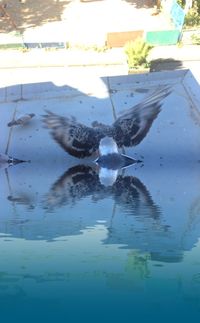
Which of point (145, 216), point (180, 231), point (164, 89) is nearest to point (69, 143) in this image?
point (164, 89)

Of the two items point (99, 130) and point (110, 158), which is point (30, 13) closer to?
point (99, 130)

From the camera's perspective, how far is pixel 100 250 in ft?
20.5

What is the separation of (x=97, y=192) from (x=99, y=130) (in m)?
3.16

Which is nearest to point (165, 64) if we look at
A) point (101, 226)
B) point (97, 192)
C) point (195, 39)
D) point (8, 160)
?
point (195, 39)

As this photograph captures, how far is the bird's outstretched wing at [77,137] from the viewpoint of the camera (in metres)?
11.8

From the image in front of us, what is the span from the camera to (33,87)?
1334cm

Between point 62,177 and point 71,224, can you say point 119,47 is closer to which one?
point 62,177

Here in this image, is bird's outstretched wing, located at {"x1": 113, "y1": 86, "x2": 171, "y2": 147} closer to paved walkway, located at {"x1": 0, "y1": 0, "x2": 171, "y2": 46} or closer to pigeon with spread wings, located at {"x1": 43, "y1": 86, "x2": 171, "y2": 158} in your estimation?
pigeon with spread wings, located at {"x1": 43, "y1": 86, "x2": 171, "y2": 158}

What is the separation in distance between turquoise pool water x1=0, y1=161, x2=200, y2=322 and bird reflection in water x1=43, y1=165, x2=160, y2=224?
0.02 m

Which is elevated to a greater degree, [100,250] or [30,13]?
[100,250]

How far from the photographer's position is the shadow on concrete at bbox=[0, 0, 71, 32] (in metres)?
24.6

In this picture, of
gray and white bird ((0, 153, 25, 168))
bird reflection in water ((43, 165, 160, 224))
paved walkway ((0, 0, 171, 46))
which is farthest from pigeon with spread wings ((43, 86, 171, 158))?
paved walkway ((0, 0, 171, 46))

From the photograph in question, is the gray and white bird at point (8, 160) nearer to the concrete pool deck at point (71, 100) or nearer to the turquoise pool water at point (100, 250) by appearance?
the concrete pool deck at point (71, 100)

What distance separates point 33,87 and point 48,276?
8.40 m
